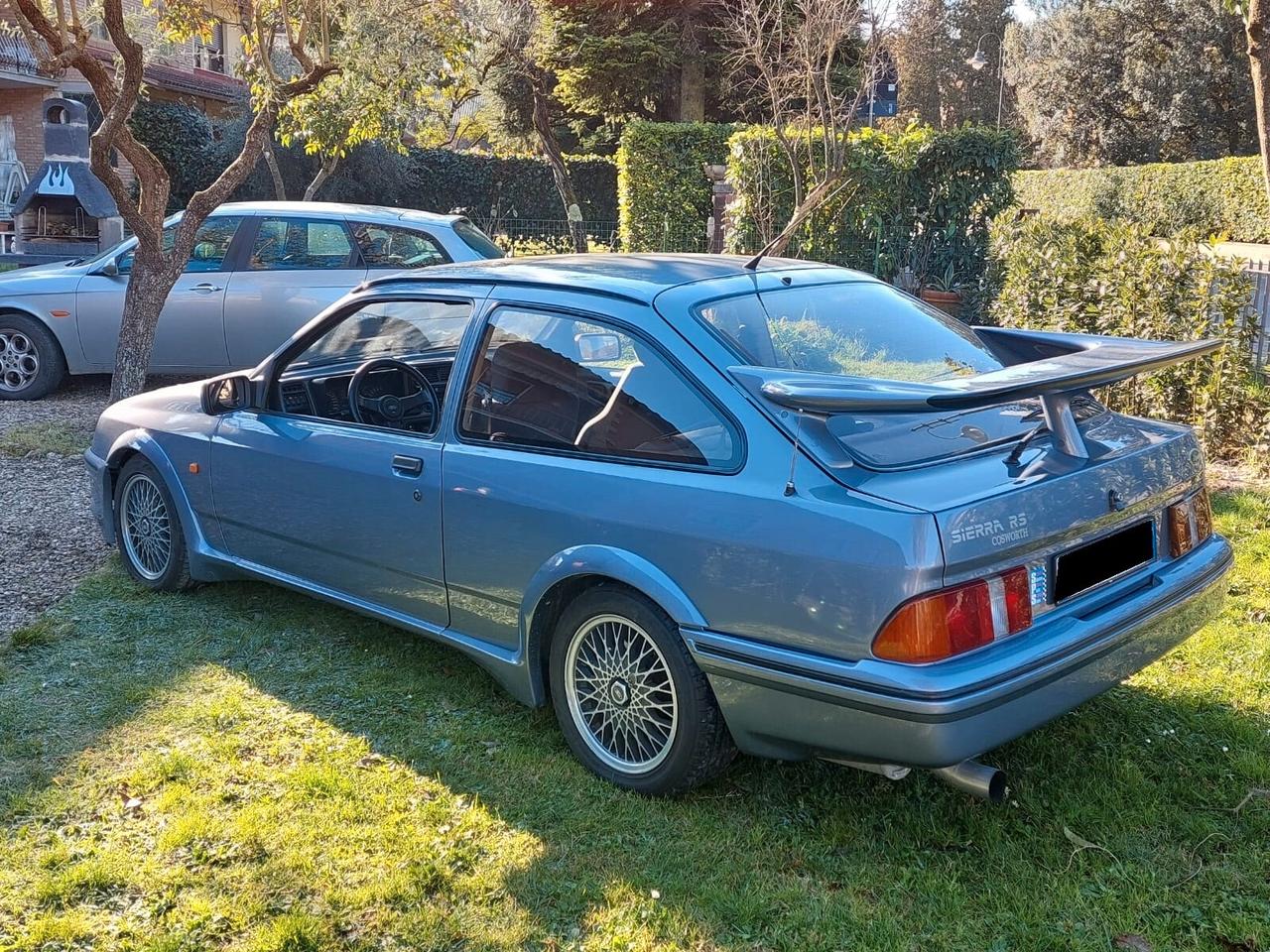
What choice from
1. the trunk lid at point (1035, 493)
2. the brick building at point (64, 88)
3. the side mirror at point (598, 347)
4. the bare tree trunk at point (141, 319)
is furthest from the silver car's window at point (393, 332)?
the brick building at point (64, 88)

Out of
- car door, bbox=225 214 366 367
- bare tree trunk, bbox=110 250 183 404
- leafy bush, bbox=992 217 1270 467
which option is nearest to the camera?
leafy bush, bbox=992 217 1270 467

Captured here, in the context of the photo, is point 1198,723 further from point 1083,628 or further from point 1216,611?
point 1083,628

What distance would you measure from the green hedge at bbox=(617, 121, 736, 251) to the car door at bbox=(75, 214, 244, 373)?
9029mm

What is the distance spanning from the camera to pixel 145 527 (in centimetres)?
551

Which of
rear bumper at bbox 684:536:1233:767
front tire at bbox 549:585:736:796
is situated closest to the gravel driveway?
front tire at bbox 549:585:736:796

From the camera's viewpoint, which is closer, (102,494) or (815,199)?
(102,494)

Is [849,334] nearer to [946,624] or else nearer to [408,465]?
[946,624]

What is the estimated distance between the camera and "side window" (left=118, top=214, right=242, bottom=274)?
987cm

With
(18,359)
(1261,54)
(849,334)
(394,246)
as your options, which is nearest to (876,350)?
(849,334)

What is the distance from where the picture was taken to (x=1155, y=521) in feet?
11.8

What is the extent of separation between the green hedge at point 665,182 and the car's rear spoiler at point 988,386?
14866 mm

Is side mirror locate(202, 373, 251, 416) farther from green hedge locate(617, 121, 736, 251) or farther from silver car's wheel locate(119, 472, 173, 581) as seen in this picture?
green hedge locate(617, 121, 736, 251)

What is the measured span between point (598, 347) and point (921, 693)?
1.55 metres

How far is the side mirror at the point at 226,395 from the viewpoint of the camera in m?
4.91
